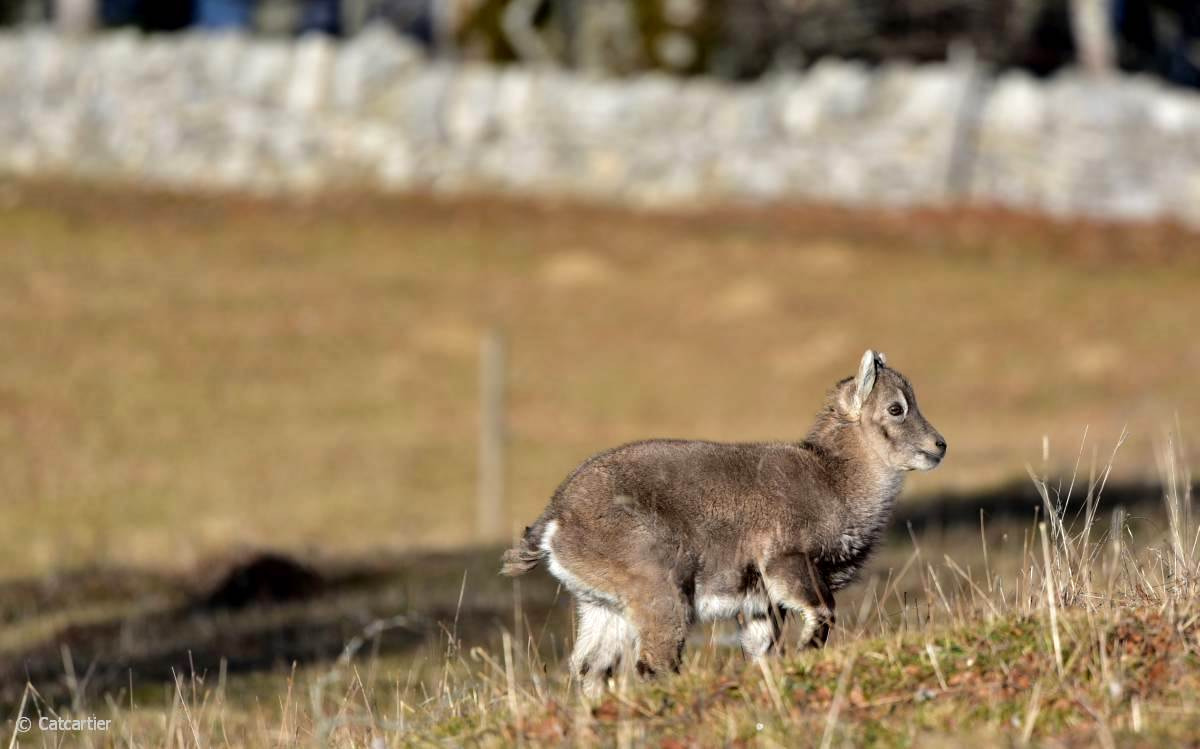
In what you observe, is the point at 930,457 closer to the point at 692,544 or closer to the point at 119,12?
the point at 692,544

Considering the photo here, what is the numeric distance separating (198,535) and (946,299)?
18.1 meters

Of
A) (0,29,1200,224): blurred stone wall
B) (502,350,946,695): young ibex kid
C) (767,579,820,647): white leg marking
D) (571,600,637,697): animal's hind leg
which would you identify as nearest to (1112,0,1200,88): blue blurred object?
(0,29,1200,224): blurred stone wall

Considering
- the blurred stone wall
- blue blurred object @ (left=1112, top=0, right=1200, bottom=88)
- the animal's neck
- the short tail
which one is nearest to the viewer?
the short tail

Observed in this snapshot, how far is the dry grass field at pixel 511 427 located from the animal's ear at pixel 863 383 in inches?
49.2

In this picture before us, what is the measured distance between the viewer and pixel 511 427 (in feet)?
103

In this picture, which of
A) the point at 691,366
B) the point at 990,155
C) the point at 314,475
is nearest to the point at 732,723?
the point at 314,475

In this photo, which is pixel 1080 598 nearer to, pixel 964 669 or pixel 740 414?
pixel 964 669

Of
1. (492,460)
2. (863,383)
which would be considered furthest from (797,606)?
(492,460)

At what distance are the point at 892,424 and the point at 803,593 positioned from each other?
1.51 meters

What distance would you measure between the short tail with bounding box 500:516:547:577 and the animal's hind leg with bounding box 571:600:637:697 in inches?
14.3

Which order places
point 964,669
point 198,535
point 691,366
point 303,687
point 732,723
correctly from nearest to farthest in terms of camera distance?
point 732,723 → point 964,669 → point 303,687 → point 198,535 → point 691,366

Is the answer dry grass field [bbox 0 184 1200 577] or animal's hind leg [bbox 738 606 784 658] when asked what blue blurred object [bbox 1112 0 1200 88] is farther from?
animal's hind leg [bbox 738 606 784 658]

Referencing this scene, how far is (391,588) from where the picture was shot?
769 inches

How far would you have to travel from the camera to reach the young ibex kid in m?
8.30
